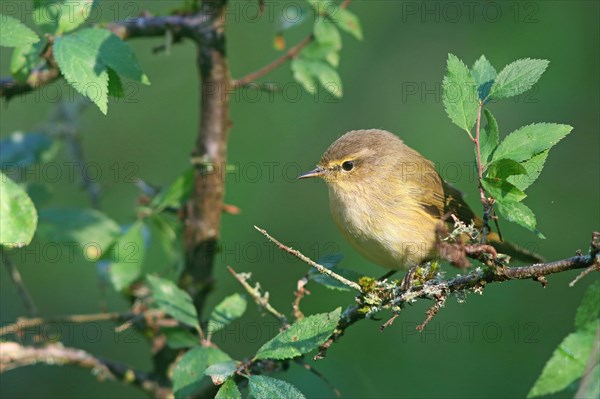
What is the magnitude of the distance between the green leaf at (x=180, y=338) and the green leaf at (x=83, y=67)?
2.95 feet

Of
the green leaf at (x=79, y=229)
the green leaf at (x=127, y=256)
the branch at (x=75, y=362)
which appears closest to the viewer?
the branch at (x=75, y=362)

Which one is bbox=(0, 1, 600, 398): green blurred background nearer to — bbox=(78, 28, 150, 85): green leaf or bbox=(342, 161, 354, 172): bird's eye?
bbox=(342, 161, 354, 172): bird's eye

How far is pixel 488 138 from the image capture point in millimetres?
2021

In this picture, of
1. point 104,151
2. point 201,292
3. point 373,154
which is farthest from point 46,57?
point 104,151

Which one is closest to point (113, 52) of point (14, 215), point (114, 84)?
point (114, 84)

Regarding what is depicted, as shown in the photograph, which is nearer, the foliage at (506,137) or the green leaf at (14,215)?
the foliage at (506,137)

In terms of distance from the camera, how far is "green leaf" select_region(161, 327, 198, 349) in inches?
106

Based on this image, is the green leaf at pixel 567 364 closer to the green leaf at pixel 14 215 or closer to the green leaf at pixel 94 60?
the green leaf at pixel 94 60

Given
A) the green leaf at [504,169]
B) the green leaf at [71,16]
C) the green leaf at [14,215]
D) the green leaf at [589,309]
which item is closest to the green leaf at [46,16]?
the green leaf at [71,16]

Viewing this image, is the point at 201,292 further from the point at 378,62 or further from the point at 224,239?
the point at 378,62

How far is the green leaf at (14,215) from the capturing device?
2.35 m

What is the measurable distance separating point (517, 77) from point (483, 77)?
0.12 m

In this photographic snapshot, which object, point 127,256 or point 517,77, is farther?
point 127,256

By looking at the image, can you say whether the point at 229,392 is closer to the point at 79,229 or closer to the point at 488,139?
the point at 488,139
